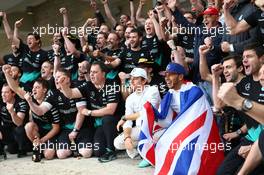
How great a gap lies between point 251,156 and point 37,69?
15.6 feet

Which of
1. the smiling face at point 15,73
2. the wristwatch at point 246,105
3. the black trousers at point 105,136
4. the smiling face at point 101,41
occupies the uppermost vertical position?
the smiling face at point 101,41

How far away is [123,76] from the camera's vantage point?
21.6 ft

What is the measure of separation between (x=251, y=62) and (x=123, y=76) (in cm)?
218

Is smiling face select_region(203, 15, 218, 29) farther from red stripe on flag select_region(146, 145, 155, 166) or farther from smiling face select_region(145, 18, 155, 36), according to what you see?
red stripe on flag select_region(146, 145, 155, 166)

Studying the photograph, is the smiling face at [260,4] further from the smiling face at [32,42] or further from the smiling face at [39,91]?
the smiling face at [32,42]

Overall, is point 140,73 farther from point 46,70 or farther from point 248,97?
point 46,70

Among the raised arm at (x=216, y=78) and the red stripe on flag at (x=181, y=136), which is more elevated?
the raised arm at (x=216, y=78)

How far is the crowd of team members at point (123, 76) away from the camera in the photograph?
5293 mm

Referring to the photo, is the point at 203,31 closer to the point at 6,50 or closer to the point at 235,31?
the point at 235,31

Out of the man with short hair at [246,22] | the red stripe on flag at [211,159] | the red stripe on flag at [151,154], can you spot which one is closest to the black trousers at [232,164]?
the red stripe on flag at [211,159]

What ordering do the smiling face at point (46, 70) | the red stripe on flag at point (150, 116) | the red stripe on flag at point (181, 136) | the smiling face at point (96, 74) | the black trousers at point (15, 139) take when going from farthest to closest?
the smiling face at point (46, 70) < the black trousers at point (15, 139) < the smiling face at point (96, 74) < the red stripe on flag at point (150, 116) < the red stripe on flag at point (181, 136)

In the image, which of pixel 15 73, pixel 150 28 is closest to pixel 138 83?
pixel 150 28

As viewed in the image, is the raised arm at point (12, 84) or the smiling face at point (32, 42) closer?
the raised arm at point (12, 84)

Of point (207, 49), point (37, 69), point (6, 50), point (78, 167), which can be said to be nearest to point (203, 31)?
point (207, 49)
